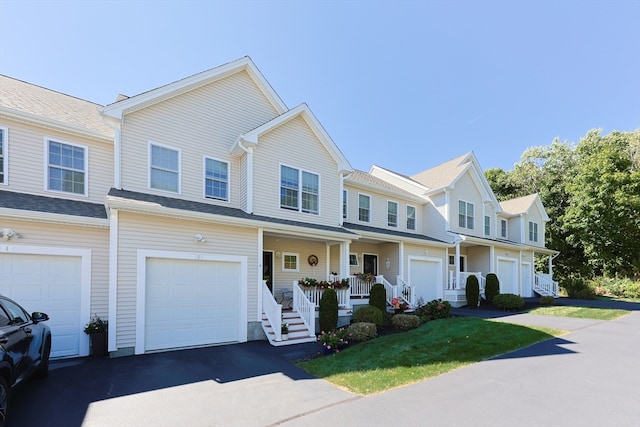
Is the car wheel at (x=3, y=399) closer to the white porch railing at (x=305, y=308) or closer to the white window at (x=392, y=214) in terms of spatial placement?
the white porch railing at (x=305, y=308)

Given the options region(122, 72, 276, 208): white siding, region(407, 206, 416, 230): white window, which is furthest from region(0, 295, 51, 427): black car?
region(407, 206, 416, 230): white window

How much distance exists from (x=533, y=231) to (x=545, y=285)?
4264 mm

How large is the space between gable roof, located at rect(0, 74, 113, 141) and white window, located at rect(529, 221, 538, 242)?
1069 inches

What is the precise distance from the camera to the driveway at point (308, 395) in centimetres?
461

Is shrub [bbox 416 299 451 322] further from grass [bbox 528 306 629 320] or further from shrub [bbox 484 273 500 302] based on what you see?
shrub [bbox 484 273 500 302]

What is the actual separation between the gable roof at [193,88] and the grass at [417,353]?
8.98 metres

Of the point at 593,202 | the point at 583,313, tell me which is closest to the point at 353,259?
the point at 583,313

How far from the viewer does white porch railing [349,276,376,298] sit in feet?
44.5

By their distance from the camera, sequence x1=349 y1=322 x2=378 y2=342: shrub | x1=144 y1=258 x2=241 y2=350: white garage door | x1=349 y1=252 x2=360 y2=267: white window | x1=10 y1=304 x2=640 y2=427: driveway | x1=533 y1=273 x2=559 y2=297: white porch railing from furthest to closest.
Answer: x1=533 y1=273 x2=559 y2=297: white porch railing
x1=349 y1=252 x2=360 y2=267: white window
x1=349 y1=322 x2=378 y2=342: shrub
x1=144 y1=258 x2=241 y2=350: white garage door
x1=10 y1=304 x2=640 y2=427: driveway

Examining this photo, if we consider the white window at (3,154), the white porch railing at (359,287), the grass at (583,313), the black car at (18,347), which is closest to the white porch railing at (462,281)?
the grass at (583,313)

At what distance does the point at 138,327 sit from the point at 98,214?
3309 millimetres

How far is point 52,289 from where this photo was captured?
26.3 feet

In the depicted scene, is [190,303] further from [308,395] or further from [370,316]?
[370,316]

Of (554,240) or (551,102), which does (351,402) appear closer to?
(551,102)
